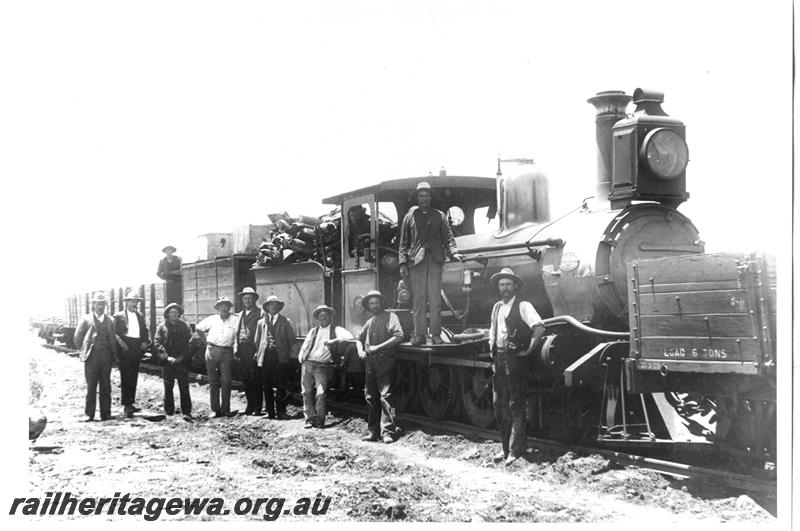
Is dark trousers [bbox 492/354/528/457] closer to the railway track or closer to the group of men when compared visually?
the group of men

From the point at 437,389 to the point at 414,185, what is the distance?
2596 millimetres

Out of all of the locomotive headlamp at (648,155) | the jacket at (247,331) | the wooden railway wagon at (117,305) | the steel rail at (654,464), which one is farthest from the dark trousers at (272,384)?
the wooden railway wagon at (117,305)

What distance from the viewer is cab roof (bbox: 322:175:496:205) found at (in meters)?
10.5

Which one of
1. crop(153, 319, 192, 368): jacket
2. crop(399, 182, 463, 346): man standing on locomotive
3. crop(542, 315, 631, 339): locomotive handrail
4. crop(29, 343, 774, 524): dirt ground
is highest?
crop(399, 182, 463, 346): man standing on locomotive

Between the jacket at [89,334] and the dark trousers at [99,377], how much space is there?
64 mm

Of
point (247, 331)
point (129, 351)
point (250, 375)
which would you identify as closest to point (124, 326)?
point (129, 351)

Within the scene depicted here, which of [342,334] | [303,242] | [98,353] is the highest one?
[303,242]

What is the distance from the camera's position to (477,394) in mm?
9359

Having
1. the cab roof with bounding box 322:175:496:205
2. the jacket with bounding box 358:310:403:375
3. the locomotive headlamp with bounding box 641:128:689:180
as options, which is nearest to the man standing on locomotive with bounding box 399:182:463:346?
the jacket with bounding box 358:310:403:375

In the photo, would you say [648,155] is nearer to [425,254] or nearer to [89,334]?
[425,254]

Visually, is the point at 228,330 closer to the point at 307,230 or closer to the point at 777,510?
the point at 307,230

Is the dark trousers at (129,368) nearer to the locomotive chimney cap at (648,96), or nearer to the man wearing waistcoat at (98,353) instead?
the man wearing waistcoat at (98,353)

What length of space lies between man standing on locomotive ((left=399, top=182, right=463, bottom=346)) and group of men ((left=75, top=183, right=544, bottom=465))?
11 millimetres

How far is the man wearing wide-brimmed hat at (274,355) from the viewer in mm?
11359
